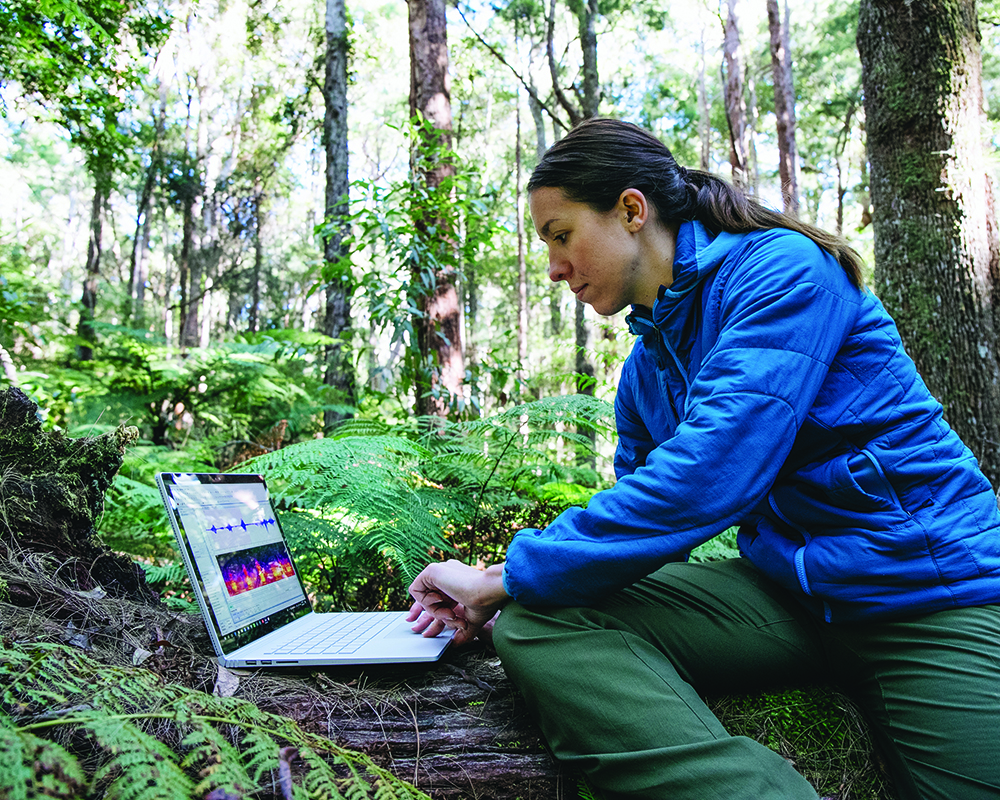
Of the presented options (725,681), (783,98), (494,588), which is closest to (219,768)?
(494,588)

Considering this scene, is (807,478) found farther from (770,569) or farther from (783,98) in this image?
(783,98)

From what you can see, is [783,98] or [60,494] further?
[783,98]

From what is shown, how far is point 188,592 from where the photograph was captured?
283 centimetres

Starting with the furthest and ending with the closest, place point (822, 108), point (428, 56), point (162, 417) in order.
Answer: point (822, 108), point (162, 417), point (428, 56)

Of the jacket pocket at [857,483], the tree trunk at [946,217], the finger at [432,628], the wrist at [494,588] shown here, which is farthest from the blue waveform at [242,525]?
the tree trunk at [946,217]

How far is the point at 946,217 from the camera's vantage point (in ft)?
14.1

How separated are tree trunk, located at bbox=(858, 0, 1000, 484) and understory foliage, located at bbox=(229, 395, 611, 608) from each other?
2.88 meters

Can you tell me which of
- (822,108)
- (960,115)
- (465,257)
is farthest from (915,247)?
(822,108)

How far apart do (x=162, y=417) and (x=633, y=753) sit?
6.75 metres

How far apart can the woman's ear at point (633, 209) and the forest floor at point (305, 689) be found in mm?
1346

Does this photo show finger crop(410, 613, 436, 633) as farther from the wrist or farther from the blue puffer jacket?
the blue puffer jacket

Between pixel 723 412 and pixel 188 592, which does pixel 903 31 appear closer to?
pixel 723 412

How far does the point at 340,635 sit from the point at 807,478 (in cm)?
145

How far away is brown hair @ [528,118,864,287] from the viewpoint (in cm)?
176
